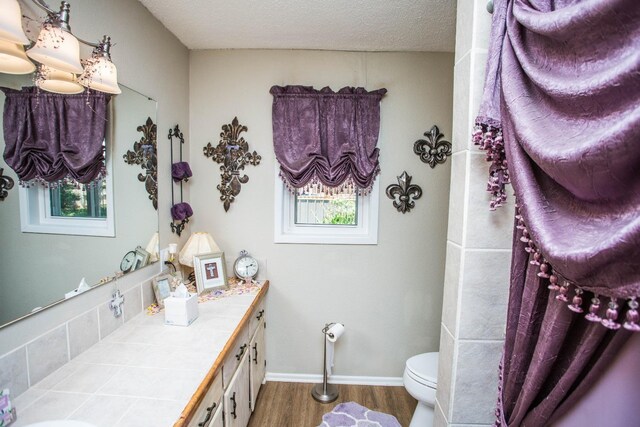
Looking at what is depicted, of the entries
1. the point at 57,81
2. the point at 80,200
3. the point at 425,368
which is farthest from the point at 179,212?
the point at 425,368

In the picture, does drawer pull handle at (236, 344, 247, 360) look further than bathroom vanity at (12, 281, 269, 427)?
Yes

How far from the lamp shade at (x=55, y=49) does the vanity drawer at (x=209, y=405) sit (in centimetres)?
130

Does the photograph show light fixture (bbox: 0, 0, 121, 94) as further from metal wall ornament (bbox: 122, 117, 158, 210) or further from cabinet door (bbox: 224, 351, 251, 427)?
cabinet door (bbox: 224, 351, 251, 427)

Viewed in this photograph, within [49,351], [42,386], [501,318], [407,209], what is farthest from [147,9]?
[501,318]

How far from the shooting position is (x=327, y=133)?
6.82ft

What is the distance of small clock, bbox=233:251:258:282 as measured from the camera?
213cm

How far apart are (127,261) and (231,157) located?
101 centimetres

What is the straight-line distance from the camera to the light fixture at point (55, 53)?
32.6 inches

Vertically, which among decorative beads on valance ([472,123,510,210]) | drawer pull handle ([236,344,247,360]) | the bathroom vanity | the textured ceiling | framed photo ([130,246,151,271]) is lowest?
drawer pull handle ([236,344,247,360])

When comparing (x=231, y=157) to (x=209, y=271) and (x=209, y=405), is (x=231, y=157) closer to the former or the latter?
(x=209, y=271)

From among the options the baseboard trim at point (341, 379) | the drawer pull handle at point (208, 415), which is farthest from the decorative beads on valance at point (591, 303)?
the baseboard trim at point (341, 379)

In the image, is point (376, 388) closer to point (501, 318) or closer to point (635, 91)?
point (501, 318)

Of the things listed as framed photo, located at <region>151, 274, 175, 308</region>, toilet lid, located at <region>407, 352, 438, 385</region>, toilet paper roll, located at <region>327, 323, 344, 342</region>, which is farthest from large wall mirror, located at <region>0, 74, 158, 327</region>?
toilet lid, located at <region>407, 352, 438, 385</region>

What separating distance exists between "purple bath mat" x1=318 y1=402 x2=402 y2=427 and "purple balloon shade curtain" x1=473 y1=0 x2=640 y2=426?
4.35 feet
